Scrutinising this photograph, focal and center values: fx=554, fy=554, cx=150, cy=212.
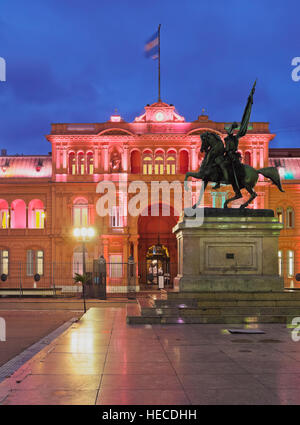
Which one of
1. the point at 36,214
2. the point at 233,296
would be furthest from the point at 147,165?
the point at 233,296

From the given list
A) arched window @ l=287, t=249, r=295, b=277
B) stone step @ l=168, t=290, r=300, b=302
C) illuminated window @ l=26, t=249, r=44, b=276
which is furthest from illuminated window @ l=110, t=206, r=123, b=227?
stone step @ l=168, t=290, r=300, b=302

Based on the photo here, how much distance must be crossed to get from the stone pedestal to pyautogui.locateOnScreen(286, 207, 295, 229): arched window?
3979cm

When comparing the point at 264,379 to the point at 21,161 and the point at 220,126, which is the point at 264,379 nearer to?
the point at 220,126

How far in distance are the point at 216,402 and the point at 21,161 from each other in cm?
5596

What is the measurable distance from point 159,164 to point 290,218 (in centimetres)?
1470

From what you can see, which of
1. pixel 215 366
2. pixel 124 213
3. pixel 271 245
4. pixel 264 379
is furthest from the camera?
pixel 124 213

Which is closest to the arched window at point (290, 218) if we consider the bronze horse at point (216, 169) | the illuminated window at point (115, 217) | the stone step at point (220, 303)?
the illuminated window at point (115, 217)

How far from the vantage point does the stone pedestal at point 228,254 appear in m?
18.1

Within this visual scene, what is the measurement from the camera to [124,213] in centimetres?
5550

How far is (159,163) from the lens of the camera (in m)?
57.2

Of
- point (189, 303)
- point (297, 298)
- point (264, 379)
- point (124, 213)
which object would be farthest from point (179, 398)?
point (124, 213)

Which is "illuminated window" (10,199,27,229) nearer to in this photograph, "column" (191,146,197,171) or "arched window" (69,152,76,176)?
"arched window" (69,152,76,176)

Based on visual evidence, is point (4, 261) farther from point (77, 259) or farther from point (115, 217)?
Result: point (115, 217)

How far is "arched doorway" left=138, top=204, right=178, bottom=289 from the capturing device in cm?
6012
